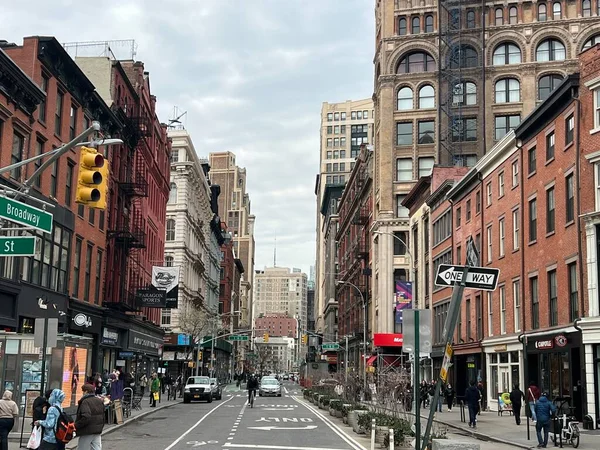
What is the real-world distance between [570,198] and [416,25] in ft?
144

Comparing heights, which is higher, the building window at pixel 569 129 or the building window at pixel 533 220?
the building window at pixel 569 129

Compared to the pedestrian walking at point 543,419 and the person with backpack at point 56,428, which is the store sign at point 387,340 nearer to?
the pedestrian walking at point 543,419

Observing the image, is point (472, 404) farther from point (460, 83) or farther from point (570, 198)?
point (460, 83)

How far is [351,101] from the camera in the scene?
7072 inches

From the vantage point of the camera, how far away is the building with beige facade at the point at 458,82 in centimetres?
6856

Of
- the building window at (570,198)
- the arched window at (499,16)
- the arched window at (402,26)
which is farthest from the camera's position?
the arched window at (402,26)

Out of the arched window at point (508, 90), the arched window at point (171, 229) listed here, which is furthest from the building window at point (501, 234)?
the arched window at point (171, 229)

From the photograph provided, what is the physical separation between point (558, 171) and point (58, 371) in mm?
22354

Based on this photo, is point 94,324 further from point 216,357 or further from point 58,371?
point 216,357

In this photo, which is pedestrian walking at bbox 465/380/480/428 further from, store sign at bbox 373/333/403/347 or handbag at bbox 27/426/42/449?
store sign at bbox 373/333/403/347

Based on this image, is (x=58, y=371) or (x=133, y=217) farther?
(x=133, y=217)

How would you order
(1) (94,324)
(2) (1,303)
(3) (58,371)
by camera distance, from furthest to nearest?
(1) (94,324) → (2) (1,303) → (3) (58,371)

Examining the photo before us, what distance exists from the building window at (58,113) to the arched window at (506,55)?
45820mm

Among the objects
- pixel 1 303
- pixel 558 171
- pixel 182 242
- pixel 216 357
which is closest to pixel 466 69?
pixel 182 242
